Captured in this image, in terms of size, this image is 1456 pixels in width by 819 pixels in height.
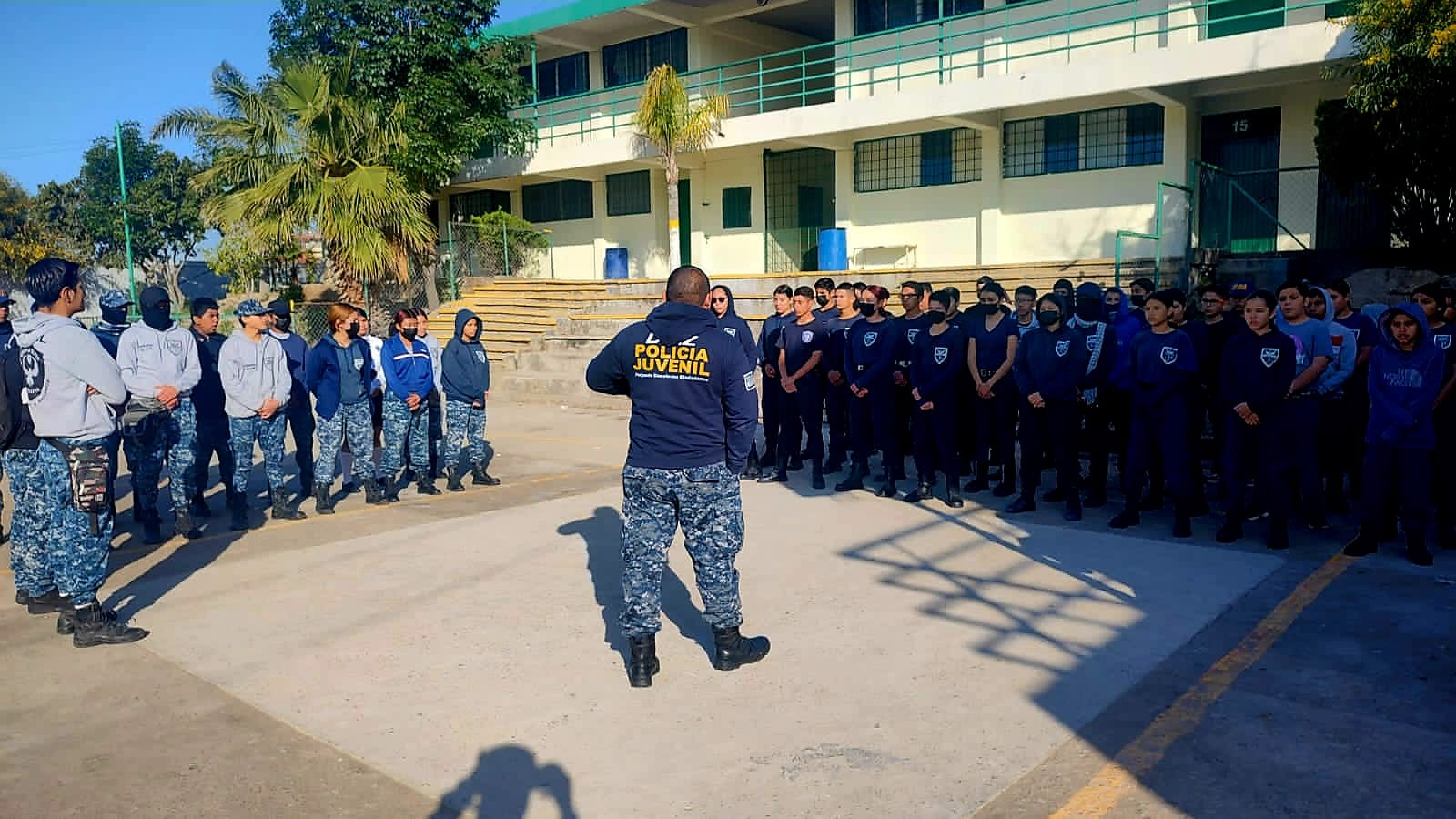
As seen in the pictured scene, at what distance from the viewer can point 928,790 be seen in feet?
12.5

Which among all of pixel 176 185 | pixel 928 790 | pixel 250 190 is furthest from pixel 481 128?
pixel 176 185

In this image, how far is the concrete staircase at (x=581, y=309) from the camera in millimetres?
16688

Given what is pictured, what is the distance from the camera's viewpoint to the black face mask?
312 inches

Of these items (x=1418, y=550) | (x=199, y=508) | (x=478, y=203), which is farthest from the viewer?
(x=478, y=203)

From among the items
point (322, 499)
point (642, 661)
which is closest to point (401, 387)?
point (322, 499)

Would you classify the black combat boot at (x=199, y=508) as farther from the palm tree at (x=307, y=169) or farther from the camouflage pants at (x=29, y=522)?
the palm tree at (x=307, y=169)

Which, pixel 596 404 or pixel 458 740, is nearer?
A: pixel 458 740

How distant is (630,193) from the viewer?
25.7 m

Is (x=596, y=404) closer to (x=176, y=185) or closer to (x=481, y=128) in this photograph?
(x=481, y=128)

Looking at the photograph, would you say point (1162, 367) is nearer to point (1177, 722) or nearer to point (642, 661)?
point (1177, 722)

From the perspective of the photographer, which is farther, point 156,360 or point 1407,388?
point 156,360

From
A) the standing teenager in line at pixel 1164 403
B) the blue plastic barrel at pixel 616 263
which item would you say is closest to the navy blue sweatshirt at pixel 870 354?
the standing teenager in line at pixel 1164 403

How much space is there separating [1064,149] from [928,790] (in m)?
16.7

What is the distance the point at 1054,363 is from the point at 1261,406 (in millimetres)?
1549
